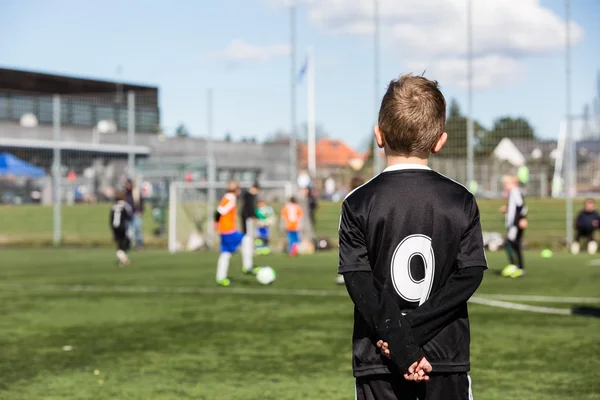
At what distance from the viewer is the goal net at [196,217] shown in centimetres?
2803

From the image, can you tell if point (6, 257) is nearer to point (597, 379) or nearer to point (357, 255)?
point (597, 379)

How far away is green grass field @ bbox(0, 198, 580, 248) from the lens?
2953 cm

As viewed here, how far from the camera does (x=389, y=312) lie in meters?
3.16

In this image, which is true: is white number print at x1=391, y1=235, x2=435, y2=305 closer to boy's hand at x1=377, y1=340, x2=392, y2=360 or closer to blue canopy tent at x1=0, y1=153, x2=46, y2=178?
boy's hand at x1=377, y1=340, x2=392, y2=360

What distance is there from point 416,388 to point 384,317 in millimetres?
323

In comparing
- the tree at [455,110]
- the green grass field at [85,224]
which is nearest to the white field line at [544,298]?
the green grass field at [85,224]

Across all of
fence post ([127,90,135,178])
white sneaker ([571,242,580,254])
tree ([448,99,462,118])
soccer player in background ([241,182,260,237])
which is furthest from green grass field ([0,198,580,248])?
soccer player in background ([241,182,260,237])

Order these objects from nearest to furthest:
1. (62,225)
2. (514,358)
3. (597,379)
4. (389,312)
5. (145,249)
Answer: (389,312), (597,379), (514,358), (145,249), (62,225)

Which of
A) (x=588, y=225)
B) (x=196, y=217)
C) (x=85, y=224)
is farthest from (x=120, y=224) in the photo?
(x=588, y=225)

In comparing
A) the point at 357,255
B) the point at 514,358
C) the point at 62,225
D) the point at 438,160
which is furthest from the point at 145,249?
the point at 357,255

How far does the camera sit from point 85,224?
32438mm

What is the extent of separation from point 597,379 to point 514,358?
1.11 meters

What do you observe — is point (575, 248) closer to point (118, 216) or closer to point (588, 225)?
point (588, 225)

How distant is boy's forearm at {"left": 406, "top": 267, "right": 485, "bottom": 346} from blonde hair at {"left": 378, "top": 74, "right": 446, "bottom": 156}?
1.65 ft
